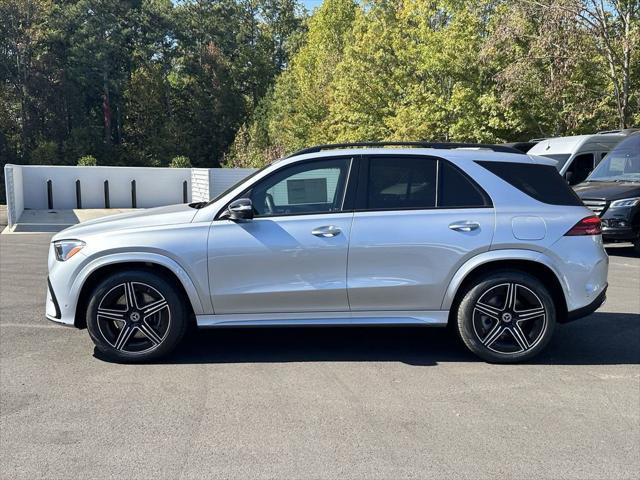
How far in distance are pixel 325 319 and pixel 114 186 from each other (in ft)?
60.5

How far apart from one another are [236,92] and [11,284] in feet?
191

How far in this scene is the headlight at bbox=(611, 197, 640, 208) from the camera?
10945 mm

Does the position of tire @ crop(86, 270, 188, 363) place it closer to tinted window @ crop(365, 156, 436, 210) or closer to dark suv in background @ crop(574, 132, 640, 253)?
tinted window @ crop(365, 156, 436, 210)

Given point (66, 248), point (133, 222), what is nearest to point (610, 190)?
point (133, 222)

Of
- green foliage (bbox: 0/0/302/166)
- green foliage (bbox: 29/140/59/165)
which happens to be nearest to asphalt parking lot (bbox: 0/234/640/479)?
green foliage (bbox: 29/140/59/165)

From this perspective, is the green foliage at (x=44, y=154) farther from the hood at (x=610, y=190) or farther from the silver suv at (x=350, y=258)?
the silver suv at (x=350, y=258)

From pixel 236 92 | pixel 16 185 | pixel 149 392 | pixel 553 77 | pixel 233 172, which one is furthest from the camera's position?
pixel 236 92

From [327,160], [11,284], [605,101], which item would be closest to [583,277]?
[327,160]

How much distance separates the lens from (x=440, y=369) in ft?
16.5

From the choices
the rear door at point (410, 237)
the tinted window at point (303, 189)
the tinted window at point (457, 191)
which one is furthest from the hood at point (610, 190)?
the tinted window at point (303, 189)

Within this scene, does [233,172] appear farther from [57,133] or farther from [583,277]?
[57,133]

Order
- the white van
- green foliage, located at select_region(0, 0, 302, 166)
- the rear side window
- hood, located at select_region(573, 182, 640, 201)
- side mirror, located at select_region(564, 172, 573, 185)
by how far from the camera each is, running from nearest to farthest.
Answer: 1. the rear side window
2. hood, located at select_region(573, 182, 640, 201)
3. side mirror, located at select_region(564, 172, 573, 185)
4. the white van
5. green foliage, located at select_region(0, 0, 302, 166)

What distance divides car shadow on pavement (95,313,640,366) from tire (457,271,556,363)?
0.72 feet

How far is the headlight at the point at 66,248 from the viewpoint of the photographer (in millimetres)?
4973
